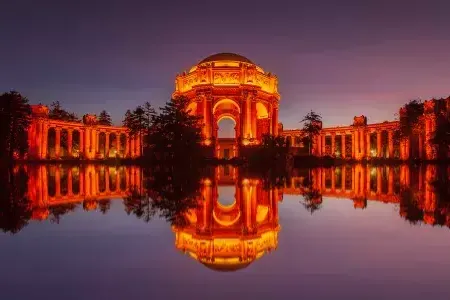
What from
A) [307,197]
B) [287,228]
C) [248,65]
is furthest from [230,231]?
[248,65]

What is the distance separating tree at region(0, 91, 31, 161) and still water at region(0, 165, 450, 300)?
41.9 meters

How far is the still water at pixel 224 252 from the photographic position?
11.4 ft

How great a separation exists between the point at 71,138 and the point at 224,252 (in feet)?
230

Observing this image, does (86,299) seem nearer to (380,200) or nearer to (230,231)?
(230,231)

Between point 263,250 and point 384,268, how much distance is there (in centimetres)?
131

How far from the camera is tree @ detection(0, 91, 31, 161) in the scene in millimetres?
45875

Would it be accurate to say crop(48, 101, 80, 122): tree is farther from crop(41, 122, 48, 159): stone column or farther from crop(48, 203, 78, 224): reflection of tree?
crop(48, 203, 78, 224): reflection of tree

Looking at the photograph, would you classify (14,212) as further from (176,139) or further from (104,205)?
(176,139)

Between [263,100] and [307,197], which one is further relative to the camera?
[263,100]

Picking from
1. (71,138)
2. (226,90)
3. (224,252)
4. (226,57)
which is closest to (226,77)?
(226,90)

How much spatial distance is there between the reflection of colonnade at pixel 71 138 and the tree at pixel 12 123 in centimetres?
981

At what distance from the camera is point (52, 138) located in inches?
2886

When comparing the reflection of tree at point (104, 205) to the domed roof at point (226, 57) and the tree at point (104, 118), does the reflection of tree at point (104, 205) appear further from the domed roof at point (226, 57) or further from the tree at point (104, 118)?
the tree at point (104, 118)

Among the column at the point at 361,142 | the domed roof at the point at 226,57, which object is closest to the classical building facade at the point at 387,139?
the column at the point at 361,142
